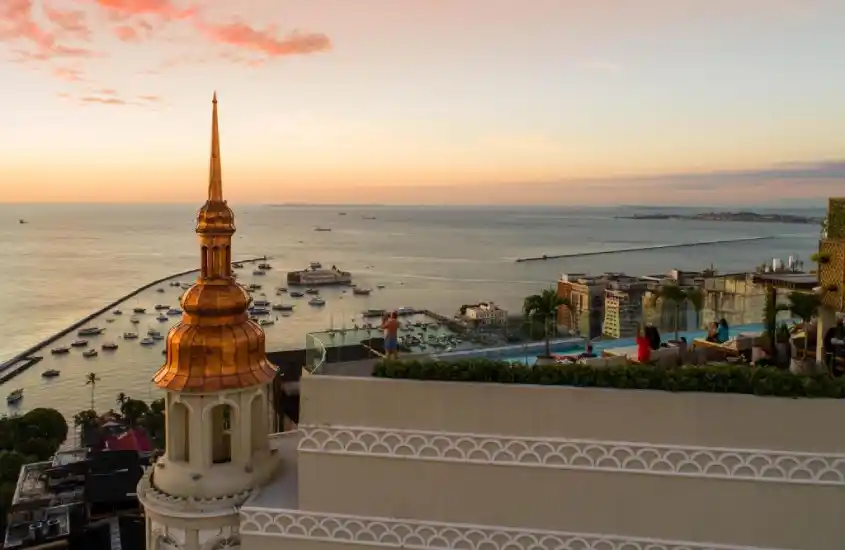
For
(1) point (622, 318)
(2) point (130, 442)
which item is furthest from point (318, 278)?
(1) point (622, 318)

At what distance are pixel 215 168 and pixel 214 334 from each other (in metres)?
2.55

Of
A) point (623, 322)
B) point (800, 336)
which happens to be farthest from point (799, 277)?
point (623, 322)

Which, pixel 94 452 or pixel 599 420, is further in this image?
pixel 94 452

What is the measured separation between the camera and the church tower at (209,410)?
29.9 ft

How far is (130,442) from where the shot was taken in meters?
29.1

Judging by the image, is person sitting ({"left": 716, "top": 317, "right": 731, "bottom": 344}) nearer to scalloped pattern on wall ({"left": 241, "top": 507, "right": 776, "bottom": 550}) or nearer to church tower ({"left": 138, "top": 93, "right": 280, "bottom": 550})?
scalloped pattern on wall ({"left": 241, "top": 507, "right": 776, "bottom": 550})

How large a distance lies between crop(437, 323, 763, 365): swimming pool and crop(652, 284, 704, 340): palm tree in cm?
44

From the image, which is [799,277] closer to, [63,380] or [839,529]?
[839,529]

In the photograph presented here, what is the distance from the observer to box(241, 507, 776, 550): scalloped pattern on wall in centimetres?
753

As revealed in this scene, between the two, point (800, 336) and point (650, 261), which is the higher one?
point (800, 336)

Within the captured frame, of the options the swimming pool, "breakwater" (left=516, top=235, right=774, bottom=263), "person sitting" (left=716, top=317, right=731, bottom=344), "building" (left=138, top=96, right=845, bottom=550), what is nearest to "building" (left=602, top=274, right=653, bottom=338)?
the swimming pool

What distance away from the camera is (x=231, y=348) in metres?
9.48

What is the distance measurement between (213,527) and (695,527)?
6050mm

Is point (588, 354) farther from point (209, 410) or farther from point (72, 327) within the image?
point (72, 327)
